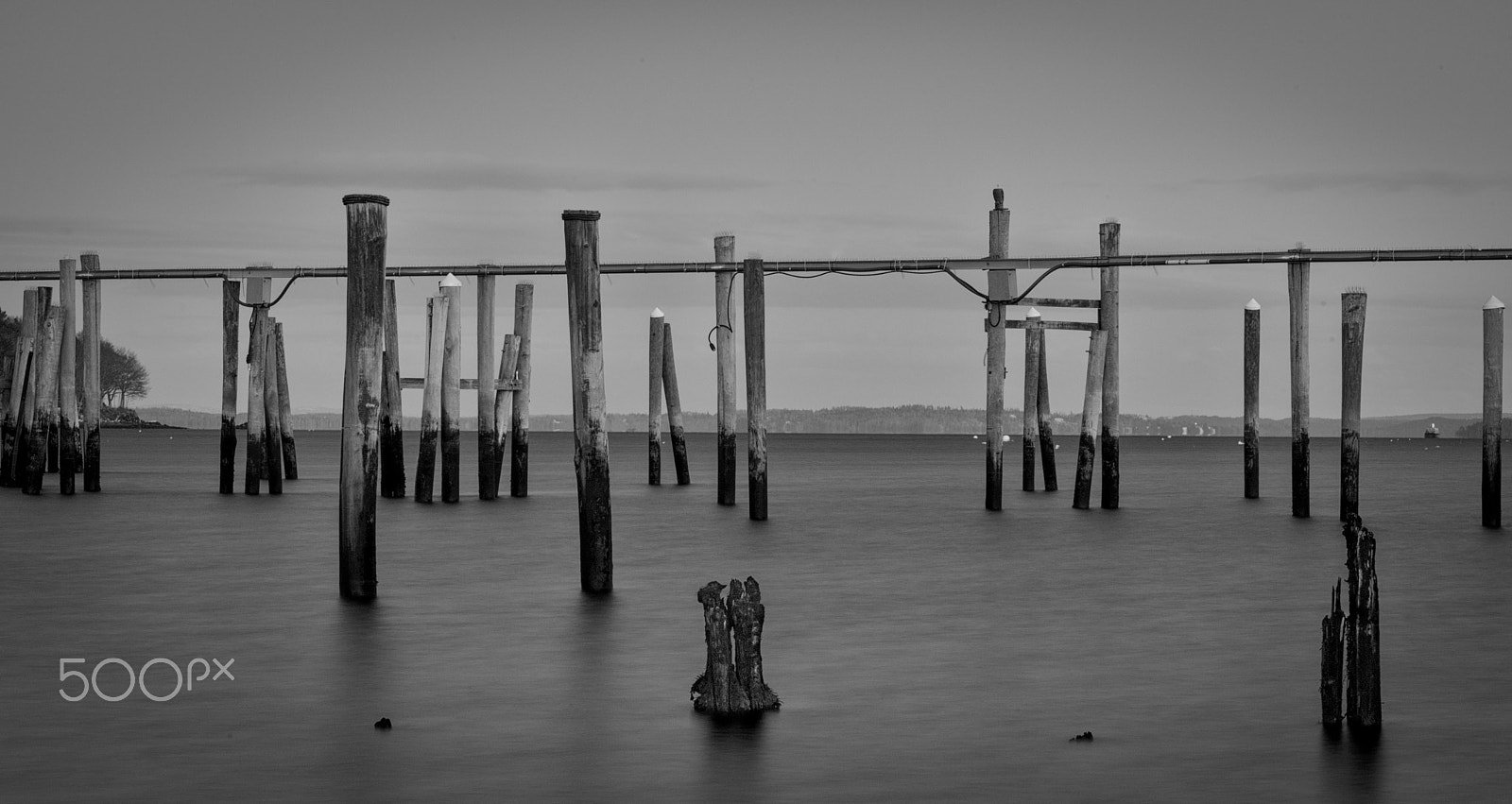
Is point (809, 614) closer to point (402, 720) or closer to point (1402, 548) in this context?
point (402, 720)

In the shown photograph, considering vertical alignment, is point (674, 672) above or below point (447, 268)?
below

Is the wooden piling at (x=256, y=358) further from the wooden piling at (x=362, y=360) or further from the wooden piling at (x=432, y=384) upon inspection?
the wooden piling at (x=362, y=360)

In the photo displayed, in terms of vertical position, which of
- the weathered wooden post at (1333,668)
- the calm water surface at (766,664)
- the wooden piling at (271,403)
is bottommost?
the calm water surface at (766,664)

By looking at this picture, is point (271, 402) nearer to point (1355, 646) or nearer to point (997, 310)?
point (997, 310)

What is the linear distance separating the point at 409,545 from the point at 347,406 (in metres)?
10.0

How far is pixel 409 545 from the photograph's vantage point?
968 inches

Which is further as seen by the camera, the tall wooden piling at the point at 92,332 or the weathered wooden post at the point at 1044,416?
the weathered wooden post at the point at 1044,416

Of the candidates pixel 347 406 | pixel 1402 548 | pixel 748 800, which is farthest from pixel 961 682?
pixel 1402 548

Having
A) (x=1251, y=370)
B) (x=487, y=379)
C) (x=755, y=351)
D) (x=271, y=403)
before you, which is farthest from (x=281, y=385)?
(x=1251, y=370)

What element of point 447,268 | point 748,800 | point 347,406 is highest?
point 447,268

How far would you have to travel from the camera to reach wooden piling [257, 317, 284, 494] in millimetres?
30625

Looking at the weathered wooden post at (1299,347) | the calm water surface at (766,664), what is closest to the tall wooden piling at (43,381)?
the calm water surface at (766,664)

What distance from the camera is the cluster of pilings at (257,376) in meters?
30.1

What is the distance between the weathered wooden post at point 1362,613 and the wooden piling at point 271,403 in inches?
908
